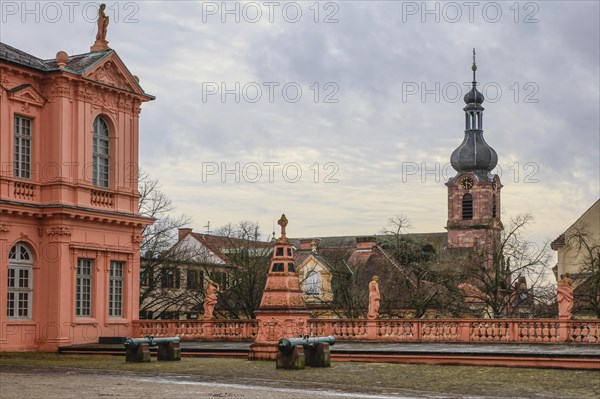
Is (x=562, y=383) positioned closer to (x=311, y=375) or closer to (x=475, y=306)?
(x=311, y=375)

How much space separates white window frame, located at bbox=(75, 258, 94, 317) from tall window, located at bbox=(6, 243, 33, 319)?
1.72 meters

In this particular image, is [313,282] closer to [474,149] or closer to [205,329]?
[205,329]

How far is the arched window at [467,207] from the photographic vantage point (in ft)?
440

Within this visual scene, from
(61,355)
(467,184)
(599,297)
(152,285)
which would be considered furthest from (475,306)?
(467,184)

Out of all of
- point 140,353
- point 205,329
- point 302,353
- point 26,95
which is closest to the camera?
point 302,353

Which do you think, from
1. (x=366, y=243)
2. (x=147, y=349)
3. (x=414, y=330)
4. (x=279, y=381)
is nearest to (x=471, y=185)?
(x=366, y=243)

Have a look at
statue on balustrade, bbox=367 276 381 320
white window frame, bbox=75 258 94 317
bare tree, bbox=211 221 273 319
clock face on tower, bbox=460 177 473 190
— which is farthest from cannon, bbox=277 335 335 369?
clock face on tower, bbox=460 177 473 190

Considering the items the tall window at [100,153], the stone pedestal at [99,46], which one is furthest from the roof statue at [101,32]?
the tall window at [100,153]

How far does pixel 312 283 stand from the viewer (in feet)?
249

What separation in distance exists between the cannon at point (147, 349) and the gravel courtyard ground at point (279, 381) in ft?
1.57

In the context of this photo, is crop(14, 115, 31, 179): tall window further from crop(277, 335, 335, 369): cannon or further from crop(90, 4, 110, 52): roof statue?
crop(277, 335, 335, 369): cannon

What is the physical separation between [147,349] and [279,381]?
709 cm

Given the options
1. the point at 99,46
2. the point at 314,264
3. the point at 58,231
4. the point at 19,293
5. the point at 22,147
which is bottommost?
the point at 19,293

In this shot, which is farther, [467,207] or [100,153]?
[467,207]
